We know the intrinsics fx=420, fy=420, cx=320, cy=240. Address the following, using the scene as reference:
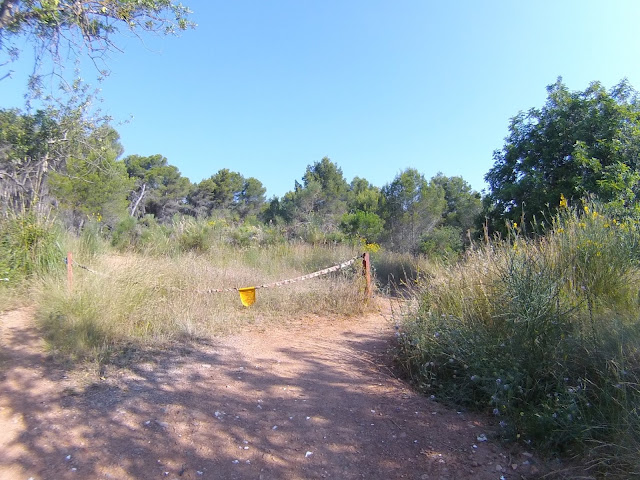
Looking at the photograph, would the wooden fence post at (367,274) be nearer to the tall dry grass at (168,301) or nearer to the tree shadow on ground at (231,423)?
the tall dry grass at (168,301)

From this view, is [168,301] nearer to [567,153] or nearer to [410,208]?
[567,153]

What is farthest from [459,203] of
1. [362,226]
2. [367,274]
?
[367,274]

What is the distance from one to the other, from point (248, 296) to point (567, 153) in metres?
7.87

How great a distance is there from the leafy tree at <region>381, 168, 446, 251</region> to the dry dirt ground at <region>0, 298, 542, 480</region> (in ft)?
41.9

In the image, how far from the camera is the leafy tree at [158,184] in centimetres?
3002

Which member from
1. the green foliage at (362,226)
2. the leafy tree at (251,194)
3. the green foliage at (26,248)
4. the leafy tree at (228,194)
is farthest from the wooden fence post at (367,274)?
the leafy tree at (251,194)

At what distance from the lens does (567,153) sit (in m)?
9.51

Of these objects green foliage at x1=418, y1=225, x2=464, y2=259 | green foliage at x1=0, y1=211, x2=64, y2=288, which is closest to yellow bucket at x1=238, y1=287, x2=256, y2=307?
green foliage at x1=0, y1=211, x2=64, y2=288

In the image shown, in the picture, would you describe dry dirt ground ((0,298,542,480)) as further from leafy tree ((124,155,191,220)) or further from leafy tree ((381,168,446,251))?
leafy tree ((124,155,191,220))

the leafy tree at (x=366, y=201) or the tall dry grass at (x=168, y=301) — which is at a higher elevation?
the leafy tree at (x=366, y=201)

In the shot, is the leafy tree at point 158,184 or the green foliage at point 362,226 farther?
the leafy tree at point 158,184

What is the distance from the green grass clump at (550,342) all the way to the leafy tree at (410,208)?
12.2 meters

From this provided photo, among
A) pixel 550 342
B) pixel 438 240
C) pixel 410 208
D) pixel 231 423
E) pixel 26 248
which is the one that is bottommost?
pixel 231 423

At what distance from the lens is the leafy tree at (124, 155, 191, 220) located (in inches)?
1182
